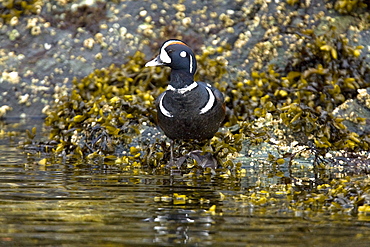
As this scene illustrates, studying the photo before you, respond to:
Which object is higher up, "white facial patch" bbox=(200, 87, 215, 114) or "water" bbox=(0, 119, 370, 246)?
→ "white facial patch" bbox=(200, 87, 215, 114)

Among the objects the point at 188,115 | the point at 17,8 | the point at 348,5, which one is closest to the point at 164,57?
the point at 188,115

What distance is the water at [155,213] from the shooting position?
445 centimetres

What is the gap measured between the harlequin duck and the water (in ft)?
2.03

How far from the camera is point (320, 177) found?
22.4 ft

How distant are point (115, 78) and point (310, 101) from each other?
2.97 meters

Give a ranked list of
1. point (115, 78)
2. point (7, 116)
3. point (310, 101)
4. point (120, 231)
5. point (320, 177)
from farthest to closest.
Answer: point (7, 116)
point (115, 78)
point (310, 101)
point (320, 177)
point (120, 231)

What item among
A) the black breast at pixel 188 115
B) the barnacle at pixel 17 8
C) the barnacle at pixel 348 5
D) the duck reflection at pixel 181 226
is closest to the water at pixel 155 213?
the duck reflection at pixel 181 226

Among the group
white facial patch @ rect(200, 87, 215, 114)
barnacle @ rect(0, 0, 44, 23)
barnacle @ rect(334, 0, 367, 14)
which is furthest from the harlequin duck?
barnacle @ rect(0, 0, 44, 23)

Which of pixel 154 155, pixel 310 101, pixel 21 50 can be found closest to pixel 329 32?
pixel 310 101

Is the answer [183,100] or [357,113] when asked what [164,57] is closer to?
[183,100]

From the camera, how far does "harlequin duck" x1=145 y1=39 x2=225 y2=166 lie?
727cm

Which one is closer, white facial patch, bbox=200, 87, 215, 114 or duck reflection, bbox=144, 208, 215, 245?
duck reflection, bbox=144, 208, 215, 245

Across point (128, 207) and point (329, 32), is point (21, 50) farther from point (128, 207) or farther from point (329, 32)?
point (128, 207)

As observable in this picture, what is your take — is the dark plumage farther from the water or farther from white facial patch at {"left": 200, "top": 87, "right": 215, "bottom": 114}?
the water
